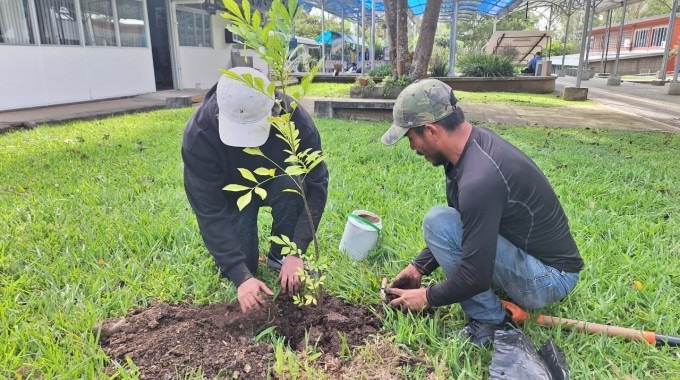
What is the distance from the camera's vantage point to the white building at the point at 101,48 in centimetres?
800

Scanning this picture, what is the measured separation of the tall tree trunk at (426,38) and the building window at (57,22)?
699cm

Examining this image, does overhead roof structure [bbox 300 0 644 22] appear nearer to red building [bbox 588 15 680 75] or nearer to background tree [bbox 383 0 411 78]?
background tree [bbox 383 0 411 78]

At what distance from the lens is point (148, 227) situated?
2762 mm

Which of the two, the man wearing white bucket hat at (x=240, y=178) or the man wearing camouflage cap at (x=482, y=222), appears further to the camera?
the man wearing white bucket hat at (x=240, y=178)

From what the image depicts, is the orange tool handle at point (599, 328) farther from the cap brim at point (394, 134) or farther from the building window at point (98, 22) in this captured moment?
the building window at point (98, 22)

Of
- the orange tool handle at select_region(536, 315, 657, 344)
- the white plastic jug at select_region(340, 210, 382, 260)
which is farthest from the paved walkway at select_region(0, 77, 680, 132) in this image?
the orange tool handle at select_region(536, 315, 657, 344)

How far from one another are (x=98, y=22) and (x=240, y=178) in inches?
379

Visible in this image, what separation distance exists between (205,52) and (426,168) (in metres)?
11.3

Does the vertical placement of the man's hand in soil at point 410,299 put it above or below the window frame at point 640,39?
below

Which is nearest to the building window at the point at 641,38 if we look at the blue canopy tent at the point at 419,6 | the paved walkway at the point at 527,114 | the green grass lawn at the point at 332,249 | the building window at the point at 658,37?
the building window at the point at 658,37

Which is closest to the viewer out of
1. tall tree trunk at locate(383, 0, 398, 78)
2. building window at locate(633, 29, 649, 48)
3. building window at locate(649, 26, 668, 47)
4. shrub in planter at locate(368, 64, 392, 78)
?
tall tree trunk at locate(383, 0, 398, 78)

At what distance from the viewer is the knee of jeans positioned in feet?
5.98

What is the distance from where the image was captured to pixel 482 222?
1.52 metres

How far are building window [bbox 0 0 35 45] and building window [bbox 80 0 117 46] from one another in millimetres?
1340
